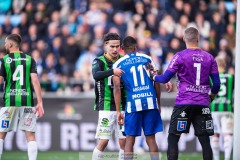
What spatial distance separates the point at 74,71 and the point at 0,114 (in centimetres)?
712

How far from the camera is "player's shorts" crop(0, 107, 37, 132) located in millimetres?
12328

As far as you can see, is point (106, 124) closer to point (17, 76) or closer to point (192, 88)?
point (17, 76)

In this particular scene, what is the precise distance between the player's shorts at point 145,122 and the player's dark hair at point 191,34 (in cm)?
122

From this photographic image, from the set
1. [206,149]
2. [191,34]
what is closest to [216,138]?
[206,149]

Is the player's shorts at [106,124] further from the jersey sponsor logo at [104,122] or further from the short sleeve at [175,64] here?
the short sleeve at [175,64]

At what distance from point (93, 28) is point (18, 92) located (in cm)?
809

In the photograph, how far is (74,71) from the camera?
1941 cm

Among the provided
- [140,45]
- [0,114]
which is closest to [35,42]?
[140,45]

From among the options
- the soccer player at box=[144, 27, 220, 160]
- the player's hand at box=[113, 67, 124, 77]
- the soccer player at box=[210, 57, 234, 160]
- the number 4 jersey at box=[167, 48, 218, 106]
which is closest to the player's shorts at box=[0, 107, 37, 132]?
the player's hand at box=[113, 67, 124, 77]

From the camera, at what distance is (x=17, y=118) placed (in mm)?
12383

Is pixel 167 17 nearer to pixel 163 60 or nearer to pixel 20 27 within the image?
pixel 163 60

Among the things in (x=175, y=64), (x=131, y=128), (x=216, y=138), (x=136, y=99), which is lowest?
(x=216, y=138)

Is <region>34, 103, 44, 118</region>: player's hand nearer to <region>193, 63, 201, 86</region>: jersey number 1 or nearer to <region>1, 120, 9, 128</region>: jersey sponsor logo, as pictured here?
<region>1, 120, 9, 128</region>: jersey sponsor logo

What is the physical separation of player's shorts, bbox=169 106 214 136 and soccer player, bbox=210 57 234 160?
4.16 metres
